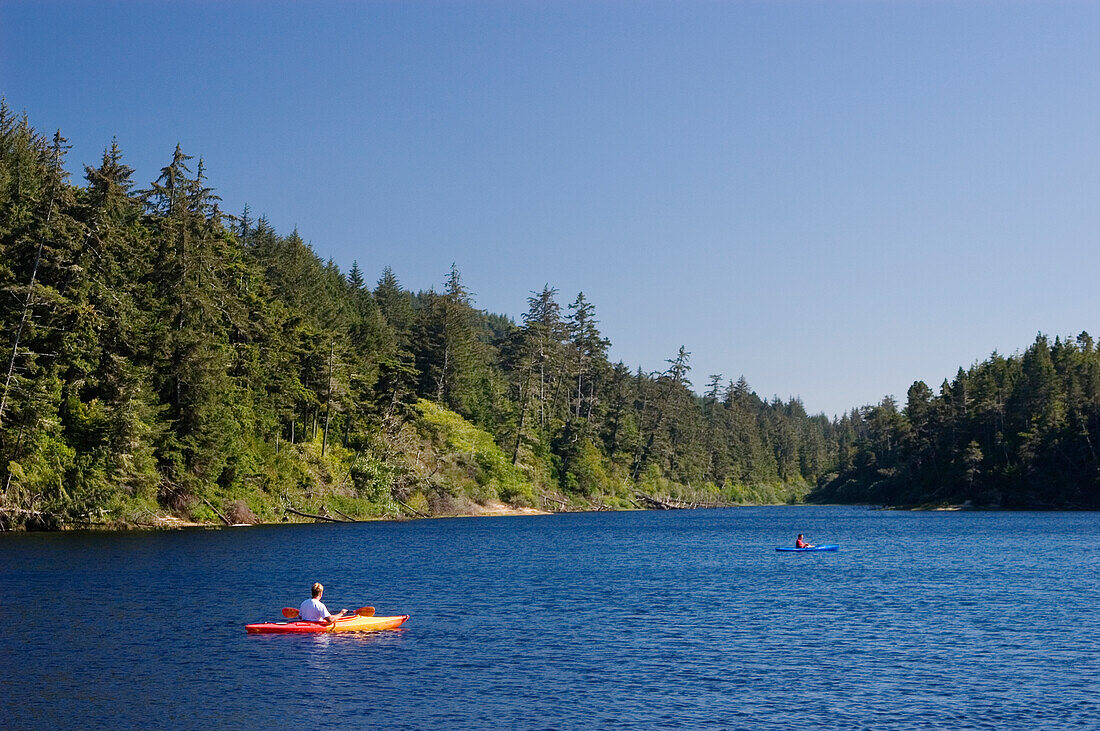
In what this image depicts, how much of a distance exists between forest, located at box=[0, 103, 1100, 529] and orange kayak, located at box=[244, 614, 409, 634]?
38.1 metres

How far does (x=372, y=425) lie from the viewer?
108 metres

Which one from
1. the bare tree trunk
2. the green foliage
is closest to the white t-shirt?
the bare tree trunk

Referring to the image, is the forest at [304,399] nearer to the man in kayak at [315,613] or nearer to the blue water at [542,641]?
the blue water at [542,641]

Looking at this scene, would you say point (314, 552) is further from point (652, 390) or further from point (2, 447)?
point (652, 390)

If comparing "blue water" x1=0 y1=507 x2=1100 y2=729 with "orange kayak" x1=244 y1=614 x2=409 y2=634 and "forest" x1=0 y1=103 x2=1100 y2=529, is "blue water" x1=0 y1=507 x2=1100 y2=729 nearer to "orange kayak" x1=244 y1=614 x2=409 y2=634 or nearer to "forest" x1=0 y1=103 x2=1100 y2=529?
"orange kayak" x1=244 y1=614 x2=409 y2=634

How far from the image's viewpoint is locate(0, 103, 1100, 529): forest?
69.3 metres

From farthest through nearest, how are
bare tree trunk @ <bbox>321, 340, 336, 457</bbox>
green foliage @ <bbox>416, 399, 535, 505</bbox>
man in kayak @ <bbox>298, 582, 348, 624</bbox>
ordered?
green foliage @ <bbox>416, 399, 535, 505</bbox> < bare tree trunk @ <bbox>321, 340, 336, 457</bbox> < man in kayak @ <bbox>298, 582, 348, 624</bbox>

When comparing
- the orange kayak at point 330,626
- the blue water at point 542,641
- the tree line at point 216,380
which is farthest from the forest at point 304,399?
the orange kayak at point 330,626

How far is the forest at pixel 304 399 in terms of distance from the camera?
227 ft

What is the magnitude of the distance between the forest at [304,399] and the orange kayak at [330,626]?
38.1 m

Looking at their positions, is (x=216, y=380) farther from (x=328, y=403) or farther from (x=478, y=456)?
(x=478, y=456)

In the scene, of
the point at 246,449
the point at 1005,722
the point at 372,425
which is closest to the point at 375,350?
the point at 372,425

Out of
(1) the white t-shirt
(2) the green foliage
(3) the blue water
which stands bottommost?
(3) the blue water

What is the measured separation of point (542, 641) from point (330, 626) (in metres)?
7.14
